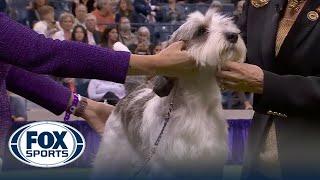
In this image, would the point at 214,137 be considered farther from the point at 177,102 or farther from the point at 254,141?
the point at 254,141

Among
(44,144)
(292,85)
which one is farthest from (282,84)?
(44,144)

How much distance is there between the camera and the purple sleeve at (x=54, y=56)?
6.41 feet

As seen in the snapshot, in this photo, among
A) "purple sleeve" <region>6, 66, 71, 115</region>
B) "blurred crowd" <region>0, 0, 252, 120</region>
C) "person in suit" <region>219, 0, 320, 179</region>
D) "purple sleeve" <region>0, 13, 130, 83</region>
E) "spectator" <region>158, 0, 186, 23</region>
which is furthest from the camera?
"spectator" <region>158, 0, 186, 23</region>

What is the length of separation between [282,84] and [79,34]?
6.65 metres

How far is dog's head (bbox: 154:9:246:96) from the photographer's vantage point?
307 cm

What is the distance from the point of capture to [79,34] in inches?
338

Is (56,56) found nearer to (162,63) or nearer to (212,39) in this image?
(162,63)

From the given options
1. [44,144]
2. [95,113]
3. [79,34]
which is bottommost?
[44,144]

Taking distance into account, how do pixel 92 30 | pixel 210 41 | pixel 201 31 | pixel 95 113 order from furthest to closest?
pixel 92 30
pixel 201 31
pixel 210 41
pixel 95 113

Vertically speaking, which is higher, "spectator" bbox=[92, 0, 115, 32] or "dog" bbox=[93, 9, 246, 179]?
"dog" bbox=[93, 9, 246, 179]

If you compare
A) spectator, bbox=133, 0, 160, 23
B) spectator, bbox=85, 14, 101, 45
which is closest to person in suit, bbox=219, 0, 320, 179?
spectator, bbox=85, 14, 101, 45

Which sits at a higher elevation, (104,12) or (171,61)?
(171,61)

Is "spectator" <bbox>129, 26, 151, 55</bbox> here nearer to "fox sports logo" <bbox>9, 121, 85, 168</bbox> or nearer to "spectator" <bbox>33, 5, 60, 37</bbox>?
"spectator" <bbox>33, 5, 60, 37</bbox>

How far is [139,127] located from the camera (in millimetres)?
4008
